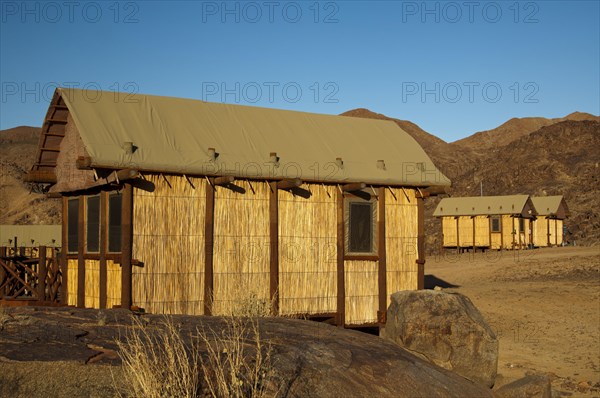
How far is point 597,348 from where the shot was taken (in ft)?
60.2

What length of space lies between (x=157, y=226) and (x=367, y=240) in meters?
5.17

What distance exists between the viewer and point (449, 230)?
5456 cm

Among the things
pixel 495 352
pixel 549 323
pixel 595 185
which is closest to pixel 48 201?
pixel 595 185

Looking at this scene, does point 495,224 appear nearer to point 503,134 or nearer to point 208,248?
point 208,248

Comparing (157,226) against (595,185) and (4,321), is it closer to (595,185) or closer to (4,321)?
(4,321)

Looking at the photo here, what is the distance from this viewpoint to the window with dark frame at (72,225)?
16.4 m

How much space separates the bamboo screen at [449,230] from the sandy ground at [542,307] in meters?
12.8

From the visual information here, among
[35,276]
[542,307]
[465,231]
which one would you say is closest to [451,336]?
[35,276]

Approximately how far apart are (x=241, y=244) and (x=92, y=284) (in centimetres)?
331

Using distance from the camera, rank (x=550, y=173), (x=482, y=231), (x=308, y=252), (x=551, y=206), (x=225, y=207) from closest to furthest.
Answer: (x=225, y=207)
(x=308, y=252)
(x=482, y=231)
(x=551, y=206)
(x=550, y=173)

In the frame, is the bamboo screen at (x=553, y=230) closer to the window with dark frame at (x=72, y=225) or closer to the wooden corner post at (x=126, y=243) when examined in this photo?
the window with dark frame at (x=72, y=225)

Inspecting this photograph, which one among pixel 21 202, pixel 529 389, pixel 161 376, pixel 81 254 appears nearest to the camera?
pixel 161 376

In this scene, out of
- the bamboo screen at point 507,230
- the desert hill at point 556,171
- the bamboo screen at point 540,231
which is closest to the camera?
the bamboo screen at point 507,230

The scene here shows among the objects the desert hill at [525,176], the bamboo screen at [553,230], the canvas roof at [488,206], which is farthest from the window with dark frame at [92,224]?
the bamboo screen at [553,230]
